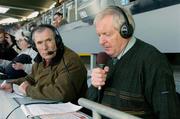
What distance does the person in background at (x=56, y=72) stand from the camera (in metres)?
1.77

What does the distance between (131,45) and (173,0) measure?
55 centimetres

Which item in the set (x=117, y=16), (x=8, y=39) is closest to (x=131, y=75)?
(x=117, y=16)

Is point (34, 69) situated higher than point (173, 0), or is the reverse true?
point (173, 0)

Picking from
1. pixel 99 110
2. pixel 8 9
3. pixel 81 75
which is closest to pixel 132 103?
pixel 99 110

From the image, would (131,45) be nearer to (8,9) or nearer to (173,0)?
(173,0)

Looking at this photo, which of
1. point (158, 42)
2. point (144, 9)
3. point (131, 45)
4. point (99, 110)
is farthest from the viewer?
point (144, 9)

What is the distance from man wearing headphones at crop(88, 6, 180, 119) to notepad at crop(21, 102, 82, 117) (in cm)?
15

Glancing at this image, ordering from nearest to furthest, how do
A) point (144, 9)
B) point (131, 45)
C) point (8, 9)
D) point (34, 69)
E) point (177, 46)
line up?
point (131, 45) → point (177, 46) → point (144, 9) → point (34, 69) → point (8, 9)

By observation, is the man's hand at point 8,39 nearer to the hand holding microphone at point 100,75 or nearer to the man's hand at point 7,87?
the man's hand at point 7,87

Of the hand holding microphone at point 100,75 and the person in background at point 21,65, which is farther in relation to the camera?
the person in background at point 21,65

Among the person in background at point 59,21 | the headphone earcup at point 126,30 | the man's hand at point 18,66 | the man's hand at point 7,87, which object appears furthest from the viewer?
the person in background at point 59,21

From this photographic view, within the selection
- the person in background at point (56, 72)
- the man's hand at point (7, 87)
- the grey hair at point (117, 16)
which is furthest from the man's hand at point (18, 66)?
the grey hair at point (117, 16)

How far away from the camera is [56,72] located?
188 cm

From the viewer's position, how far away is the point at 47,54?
1.94m
